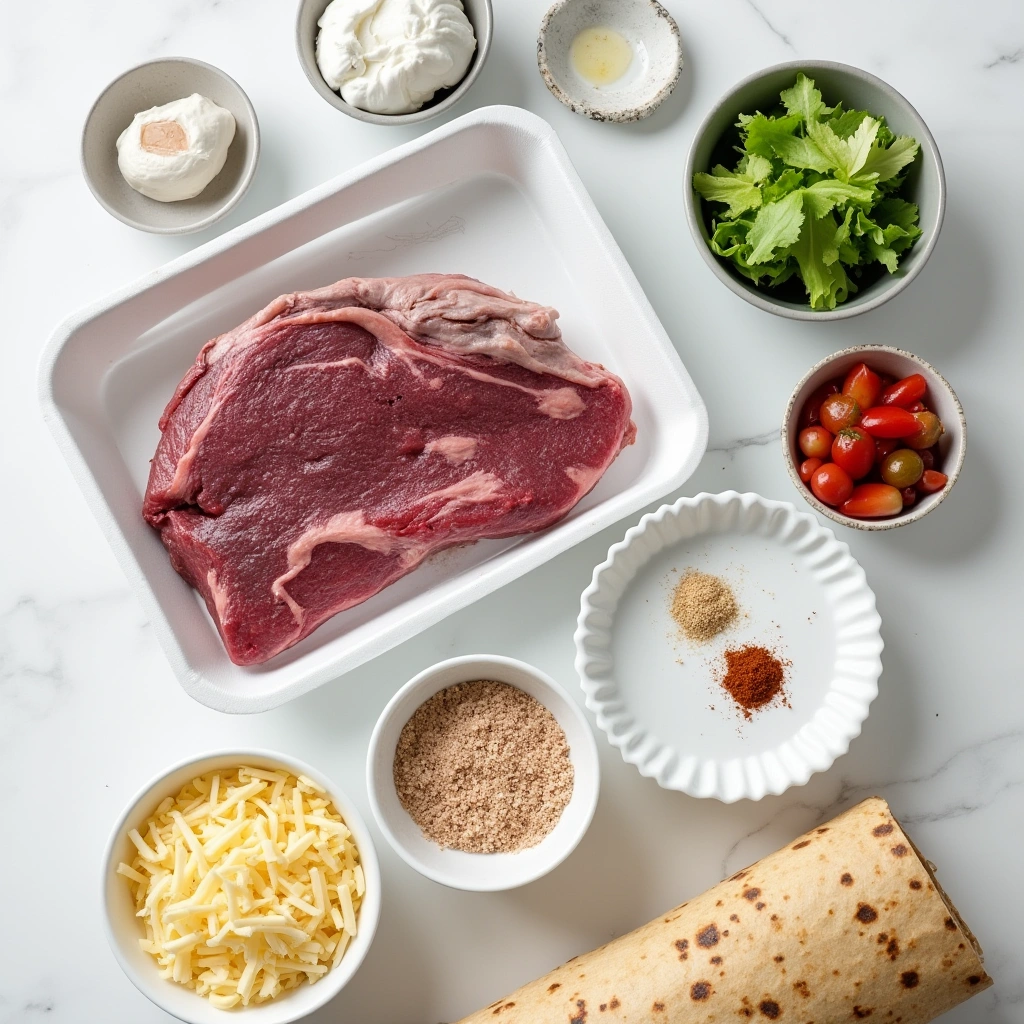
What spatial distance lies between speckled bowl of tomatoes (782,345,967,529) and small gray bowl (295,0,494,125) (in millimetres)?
1302

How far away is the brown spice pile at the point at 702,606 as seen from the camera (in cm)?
259

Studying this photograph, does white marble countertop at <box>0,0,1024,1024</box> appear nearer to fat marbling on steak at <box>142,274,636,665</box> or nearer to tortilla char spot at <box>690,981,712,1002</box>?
fat marbling on steak at <box>142,274,636,665</box>

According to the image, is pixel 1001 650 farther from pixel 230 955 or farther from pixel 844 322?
pixel 230 955

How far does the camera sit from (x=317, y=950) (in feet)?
7.63

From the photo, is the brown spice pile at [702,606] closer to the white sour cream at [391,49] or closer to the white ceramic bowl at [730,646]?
the white ceramic bowl at [730,646]

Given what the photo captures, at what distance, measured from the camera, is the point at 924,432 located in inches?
98.4

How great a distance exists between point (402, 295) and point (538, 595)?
0.95 meters

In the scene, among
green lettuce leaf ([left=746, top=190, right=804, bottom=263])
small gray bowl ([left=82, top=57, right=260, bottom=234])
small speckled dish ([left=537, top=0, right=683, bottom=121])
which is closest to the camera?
green lettuce leaf ([left=746, top=190, right=804, bottom=263])

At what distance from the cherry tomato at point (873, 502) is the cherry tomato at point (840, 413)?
14 cm

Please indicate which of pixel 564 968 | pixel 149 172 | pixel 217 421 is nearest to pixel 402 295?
pixel 217 421

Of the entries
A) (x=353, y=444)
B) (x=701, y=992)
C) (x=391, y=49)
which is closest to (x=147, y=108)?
(x=391, y=49)

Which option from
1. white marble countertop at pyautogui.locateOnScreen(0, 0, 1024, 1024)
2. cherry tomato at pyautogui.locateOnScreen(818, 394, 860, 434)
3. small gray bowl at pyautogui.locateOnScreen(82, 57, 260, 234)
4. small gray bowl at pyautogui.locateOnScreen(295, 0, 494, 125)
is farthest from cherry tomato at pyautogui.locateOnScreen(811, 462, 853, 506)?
small gray bowl at pyautogui.locateOnScreen(82, 57, 260, 234)

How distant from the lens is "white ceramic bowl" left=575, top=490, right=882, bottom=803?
2535 millimetres

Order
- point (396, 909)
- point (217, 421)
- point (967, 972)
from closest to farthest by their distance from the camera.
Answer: point (967, 972), point (217, 421), point (396, 909)
